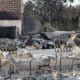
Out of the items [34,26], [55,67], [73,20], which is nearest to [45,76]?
[55,67]

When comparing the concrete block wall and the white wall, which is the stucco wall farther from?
the concrete block wall

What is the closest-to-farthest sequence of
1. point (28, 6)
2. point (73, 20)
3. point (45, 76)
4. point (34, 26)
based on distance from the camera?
point (45, 76), point (34, 26), point (73, 20), point (28, 6)

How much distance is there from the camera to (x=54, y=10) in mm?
33469

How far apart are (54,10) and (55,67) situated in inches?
1005

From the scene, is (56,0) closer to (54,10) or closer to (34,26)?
(54,10)

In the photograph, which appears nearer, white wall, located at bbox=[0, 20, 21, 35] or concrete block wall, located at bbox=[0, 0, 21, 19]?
white wall, located at bbox=[0, 20, 21, 35]

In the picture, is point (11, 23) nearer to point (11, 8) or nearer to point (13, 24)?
point (13, 24)

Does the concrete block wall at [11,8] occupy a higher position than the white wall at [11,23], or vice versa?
the concrete block wall at [11,8]

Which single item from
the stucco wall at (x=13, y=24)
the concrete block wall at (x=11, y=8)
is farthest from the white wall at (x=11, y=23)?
the concrete block wall at (x=11, y=8)

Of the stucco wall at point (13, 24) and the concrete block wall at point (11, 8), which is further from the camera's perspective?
the concrete block wall at point (11, 8)

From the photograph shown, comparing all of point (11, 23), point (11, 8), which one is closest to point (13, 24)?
point (11, 23)

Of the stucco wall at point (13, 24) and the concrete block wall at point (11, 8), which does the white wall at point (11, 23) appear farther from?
the concrete block wall at point (11, 8)

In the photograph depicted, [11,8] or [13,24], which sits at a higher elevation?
[11,8]

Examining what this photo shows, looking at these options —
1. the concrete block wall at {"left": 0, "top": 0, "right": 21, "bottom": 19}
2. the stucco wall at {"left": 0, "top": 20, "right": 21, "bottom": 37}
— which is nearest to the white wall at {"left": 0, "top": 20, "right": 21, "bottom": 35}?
the stucco wall at {"left": 0, "top": 20, "right": 21, "bottom": 37}
